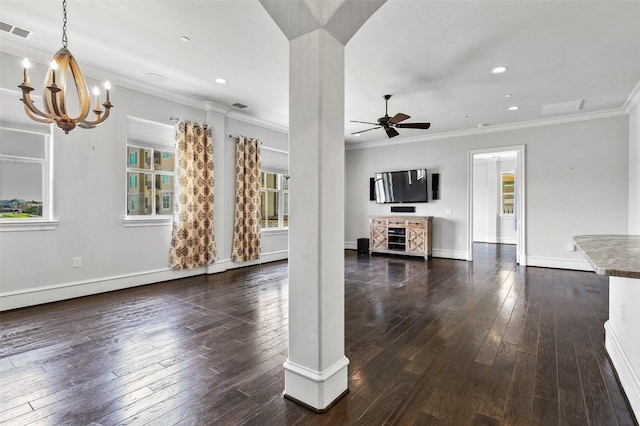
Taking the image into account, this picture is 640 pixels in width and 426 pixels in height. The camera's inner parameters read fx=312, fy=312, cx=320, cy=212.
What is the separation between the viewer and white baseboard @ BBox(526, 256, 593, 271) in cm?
575

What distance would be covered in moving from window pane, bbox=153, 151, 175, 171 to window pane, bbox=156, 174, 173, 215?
146 millimetres

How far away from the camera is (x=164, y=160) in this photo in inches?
199

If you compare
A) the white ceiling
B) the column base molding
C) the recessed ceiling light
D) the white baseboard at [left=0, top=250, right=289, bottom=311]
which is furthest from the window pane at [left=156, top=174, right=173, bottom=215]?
the column base molding

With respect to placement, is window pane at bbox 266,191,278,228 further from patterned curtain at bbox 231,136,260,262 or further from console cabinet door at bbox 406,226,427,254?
console cabinet door at bbox 406,226,427,254

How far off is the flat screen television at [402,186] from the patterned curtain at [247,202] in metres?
3.38

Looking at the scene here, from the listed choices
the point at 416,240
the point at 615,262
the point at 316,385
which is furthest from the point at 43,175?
the point at 416,240

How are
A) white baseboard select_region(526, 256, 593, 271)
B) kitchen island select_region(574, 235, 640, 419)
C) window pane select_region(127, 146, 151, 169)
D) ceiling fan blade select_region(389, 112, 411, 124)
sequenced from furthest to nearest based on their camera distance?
1. white baseboard select_region(526, 256, 593, 271)
2. window pane select_region(127, 146, 151, 169)
3. ceiling fan blade select_region(389, 112, 411, 124)
4. kitchen island select_region(574, 235, 640, 419)

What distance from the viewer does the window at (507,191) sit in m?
10.2

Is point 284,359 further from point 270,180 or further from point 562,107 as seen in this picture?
point 562,107

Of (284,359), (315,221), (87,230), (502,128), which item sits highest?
(502,128)

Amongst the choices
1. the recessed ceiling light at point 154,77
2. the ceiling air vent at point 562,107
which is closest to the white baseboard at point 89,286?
the recessed ceiling light at point 154,77

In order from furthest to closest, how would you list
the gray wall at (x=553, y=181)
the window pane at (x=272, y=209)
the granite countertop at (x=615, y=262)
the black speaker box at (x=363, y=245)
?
the black speaker box at (x=363, y=245) < the window pane at (x=272, y=209) < the gray wall at (x=553, y=181) < the granite countertop at (x=615, y=262)

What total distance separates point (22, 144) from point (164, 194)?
5.89 feet

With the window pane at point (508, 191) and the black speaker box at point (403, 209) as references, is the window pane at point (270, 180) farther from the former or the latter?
the window pane at point (508, 191)
